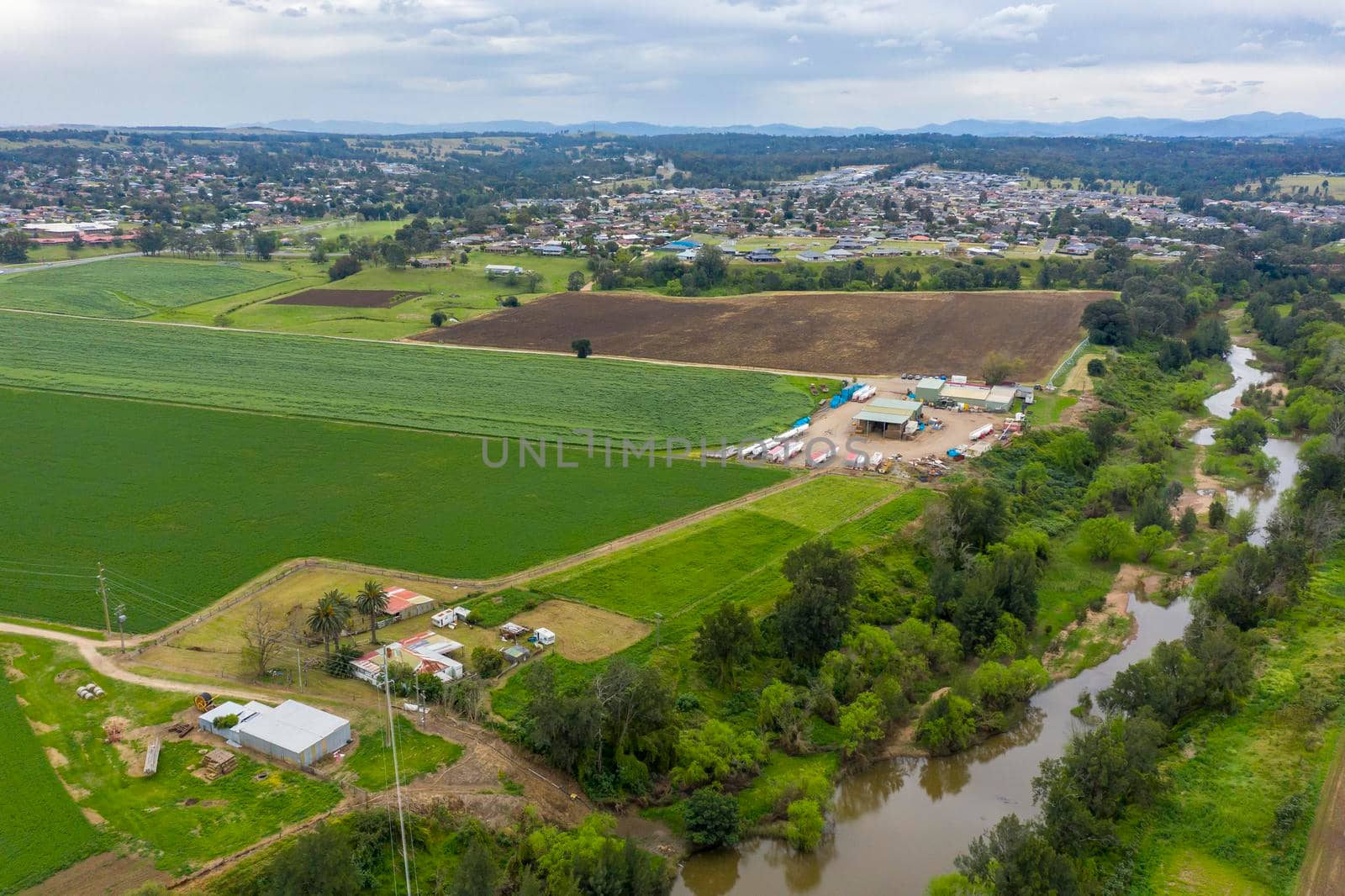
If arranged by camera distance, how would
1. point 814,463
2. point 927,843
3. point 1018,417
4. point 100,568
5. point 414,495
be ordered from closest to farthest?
point 927,843, point 100,568, point 414,495, point 814,463, point 1018,417

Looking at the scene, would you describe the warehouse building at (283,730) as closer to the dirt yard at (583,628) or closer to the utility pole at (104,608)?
the utility pole at (104,608)

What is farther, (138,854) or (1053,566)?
(1053,566)

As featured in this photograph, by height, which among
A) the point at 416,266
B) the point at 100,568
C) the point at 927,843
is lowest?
the point at 927,843

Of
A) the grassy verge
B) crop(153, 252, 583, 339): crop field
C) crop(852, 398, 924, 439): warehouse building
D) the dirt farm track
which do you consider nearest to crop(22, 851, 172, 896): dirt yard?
the grassy verge

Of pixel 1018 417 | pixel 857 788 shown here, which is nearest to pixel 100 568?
pixel 857 788

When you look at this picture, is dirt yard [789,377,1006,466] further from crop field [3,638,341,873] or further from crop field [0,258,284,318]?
crop field [0,258,284,318]

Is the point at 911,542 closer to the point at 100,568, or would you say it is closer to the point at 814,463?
the point at 814,463

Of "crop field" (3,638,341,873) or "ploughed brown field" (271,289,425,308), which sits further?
"ploughed brown field" (271,289,425,308)
